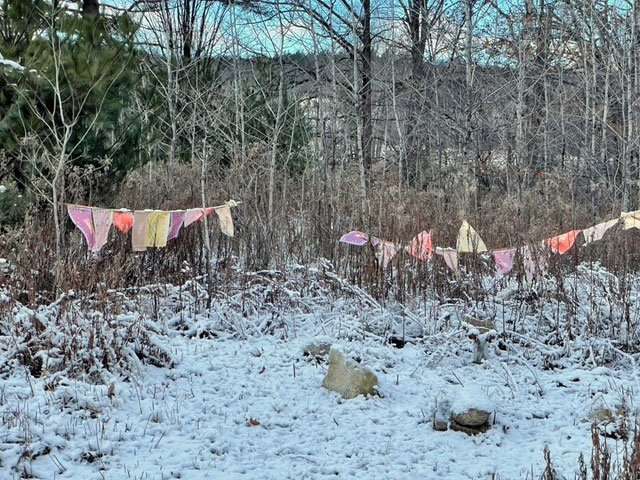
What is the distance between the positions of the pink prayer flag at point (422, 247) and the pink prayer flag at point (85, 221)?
9.26 ft

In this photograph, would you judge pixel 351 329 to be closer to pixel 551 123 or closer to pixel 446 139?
pixel 551 123

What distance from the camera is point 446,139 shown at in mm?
13258

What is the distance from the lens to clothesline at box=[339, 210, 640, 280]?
534 centimetres

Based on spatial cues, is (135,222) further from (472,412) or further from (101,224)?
(472,412)

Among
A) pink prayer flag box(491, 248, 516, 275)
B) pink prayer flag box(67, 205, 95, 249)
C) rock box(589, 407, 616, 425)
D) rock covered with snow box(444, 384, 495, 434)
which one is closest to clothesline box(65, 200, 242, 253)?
pink prayer flag box(67, 205, 95, 249)

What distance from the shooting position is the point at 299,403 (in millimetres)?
3643

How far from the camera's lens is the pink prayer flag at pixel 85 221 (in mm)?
5160

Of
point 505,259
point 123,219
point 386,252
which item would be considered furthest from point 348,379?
point 123,219

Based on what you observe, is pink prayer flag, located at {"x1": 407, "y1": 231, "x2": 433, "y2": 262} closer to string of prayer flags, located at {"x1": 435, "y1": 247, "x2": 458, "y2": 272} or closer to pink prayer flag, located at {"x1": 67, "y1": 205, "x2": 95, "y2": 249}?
string of prayer flags, located at {"x1": 435, "y1": 247, "x2": 458, "y2": 272}

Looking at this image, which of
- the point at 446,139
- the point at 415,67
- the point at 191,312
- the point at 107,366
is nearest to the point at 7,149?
the point at 191,312

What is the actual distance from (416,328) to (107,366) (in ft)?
7.75

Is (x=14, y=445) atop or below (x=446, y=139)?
below

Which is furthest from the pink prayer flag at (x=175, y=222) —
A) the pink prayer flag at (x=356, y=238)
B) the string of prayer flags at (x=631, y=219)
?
the string of prayer flags at (x=631, y=219)

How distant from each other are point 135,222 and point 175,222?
362 mm
